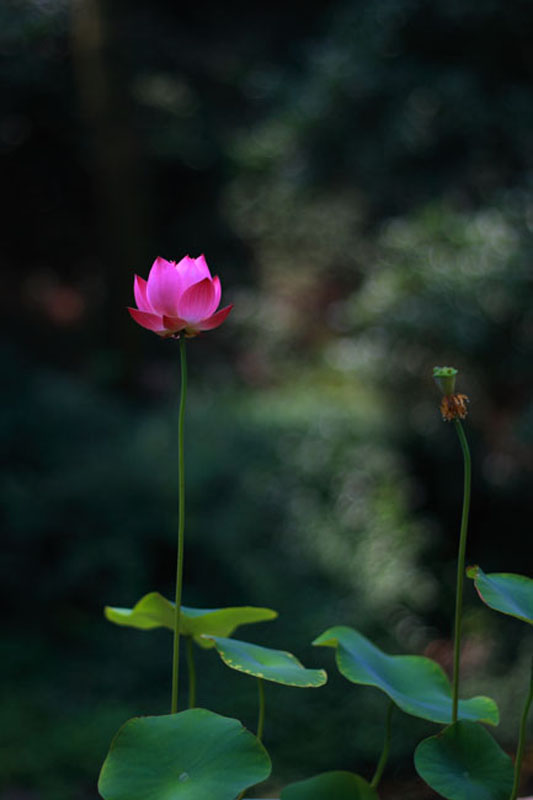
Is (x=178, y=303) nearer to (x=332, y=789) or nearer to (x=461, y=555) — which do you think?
(x=461, y=555)

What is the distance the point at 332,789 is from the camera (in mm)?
597

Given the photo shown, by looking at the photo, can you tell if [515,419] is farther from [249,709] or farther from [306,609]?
[249,709]

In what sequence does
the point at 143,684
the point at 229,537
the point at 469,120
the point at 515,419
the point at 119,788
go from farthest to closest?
the point at 469,120 < the point at 515,419 < the point at 229,537 < the point at 143,684 < the point at 119,788

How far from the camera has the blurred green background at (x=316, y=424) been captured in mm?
2457

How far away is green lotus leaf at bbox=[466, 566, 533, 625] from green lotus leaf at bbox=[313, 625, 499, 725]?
0.10m

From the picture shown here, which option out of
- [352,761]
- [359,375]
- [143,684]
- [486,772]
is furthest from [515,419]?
[486,772]

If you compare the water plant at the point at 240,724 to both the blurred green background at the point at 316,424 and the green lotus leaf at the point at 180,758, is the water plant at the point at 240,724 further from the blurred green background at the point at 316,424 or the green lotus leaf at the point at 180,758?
the blurred green background at the point at 316,424

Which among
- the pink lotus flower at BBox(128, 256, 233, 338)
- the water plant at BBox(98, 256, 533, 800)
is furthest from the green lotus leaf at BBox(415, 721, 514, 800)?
the pink lotus flower at BBox(128, 256, 233, 338)

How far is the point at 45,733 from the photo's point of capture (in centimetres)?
226

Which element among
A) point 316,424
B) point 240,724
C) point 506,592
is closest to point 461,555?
point 506,592

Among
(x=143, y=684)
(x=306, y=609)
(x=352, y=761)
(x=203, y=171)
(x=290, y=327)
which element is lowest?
A: (x=352, y=761)

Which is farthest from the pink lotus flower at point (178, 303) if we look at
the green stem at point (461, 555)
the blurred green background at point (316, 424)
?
the blurred green background at point (316, 424)

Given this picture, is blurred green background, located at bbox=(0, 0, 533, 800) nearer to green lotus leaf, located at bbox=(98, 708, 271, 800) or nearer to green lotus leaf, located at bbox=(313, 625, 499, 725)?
green lotus leaf, located at bbox=(313, 625, 499, 725)

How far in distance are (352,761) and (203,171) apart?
463 centimetres
